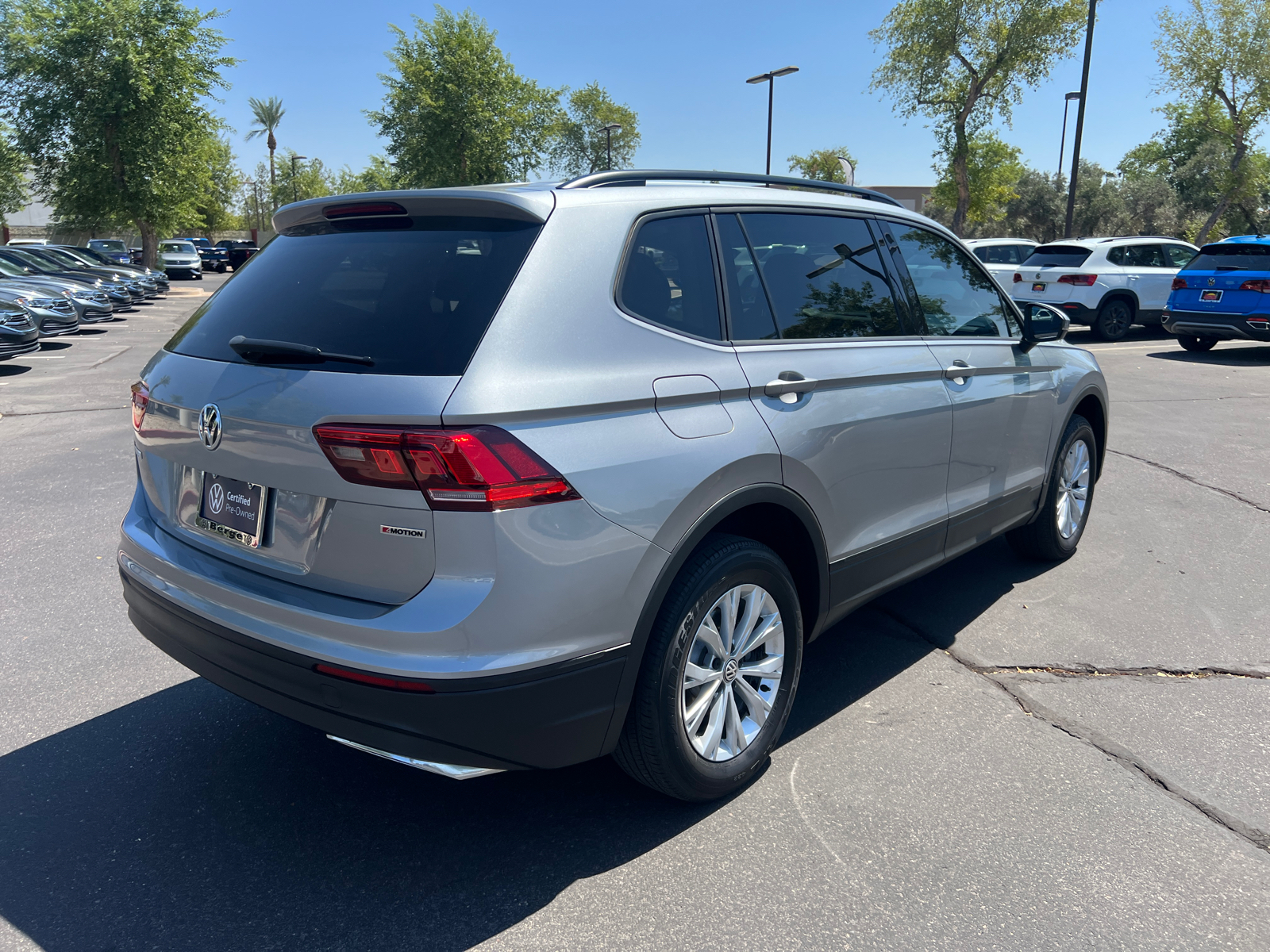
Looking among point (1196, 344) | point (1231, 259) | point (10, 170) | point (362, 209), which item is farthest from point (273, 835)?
point (10, 170)

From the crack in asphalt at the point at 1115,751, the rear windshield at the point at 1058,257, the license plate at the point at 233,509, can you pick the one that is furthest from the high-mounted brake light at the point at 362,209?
the rear windshield at the point at 1058,257

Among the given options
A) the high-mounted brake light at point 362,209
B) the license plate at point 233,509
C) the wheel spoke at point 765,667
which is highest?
the high-mounted brake light at point 362,209

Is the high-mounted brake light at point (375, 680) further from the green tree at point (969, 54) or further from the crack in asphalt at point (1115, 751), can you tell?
the green tree at point (969, 54)

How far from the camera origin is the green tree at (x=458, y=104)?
126 ft

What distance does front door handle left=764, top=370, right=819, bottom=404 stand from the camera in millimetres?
2973

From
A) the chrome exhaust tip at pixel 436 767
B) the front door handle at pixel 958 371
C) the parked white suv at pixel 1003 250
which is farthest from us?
the parked white suv at pixel 1003 250

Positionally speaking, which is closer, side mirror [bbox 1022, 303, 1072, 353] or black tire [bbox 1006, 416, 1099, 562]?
side mirror [bbox 1022, 303, 1072, 353]

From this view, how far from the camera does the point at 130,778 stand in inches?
121

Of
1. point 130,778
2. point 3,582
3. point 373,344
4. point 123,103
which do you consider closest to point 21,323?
point 3,582

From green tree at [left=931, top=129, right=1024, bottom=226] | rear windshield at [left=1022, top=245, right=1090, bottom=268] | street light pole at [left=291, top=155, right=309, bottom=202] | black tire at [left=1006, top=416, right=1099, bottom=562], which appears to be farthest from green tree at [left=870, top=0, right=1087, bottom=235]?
street light pole at [left=291, top=155, right=309, bottom=202]

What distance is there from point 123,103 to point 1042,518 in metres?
32.4

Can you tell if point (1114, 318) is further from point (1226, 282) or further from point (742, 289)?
point (742, 289)

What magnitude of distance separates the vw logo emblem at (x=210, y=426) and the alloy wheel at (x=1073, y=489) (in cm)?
418

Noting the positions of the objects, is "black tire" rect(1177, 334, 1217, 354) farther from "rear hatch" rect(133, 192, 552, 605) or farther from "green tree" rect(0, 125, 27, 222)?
"green tree" rect(0, 125, 27, 222)
